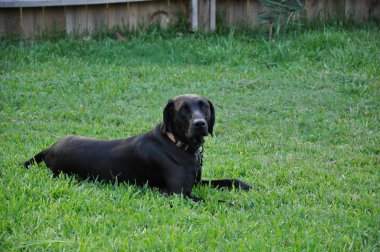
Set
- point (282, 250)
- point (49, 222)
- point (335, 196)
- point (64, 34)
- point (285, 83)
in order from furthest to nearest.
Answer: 1. point (64, 34)
2. point (285, 83)
3. point (335, 196)
4. point (49, 222)
5. point (282, 250)

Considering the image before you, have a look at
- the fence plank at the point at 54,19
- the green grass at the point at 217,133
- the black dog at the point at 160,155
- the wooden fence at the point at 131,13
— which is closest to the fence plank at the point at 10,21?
the wooden fence at the point at 131,13

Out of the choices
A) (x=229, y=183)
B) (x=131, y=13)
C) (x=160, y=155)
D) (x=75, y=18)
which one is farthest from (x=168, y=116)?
(x=131, y=13)

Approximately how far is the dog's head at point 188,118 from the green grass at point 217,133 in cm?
50

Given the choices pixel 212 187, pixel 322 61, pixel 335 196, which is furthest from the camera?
pixel 322 61

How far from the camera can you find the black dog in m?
5.53

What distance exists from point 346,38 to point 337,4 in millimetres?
1397

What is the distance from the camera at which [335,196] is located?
5.37 m

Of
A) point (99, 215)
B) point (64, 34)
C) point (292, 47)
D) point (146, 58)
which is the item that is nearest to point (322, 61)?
point (292, 47)

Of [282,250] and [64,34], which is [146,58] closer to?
[64,34]

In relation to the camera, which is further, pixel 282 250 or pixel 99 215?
pixel 99 215

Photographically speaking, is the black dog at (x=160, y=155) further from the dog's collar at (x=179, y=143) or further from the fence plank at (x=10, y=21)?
the fence plank at (x=10, y=21)

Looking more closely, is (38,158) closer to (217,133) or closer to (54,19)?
(217,133)

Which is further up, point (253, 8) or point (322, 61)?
point (253, 8)

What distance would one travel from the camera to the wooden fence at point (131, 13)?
1130cm
